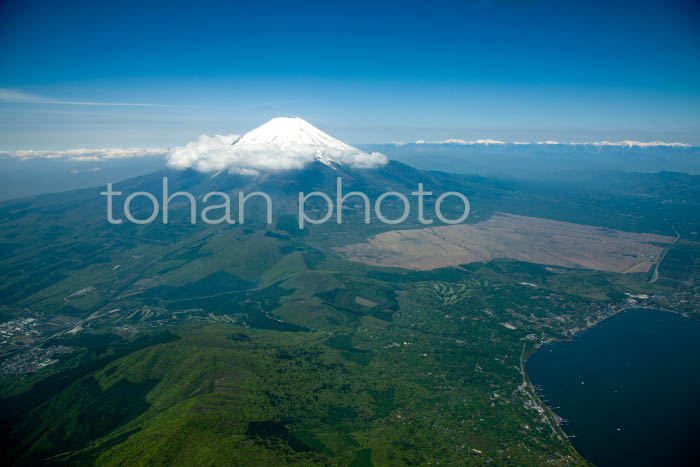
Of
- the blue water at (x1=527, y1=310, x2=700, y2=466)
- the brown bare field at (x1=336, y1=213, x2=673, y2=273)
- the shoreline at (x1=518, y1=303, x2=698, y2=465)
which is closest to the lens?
the blue water at (x1=527, y1=310, x2=700, y2=466)

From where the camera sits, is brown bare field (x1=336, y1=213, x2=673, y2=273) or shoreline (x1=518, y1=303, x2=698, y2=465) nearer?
shoreline (x1=518, y1=303, x2=698, y2=465)

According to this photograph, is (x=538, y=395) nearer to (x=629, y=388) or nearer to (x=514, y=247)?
(x=629, y=388)

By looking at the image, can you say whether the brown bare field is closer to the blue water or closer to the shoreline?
the shoreline

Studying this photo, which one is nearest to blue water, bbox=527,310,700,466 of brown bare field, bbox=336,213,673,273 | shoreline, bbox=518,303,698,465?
shoreline, bbox=518,303,698,465

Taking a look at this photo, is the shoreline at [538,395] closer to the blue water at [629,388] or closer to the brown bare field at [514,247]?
the blue water at [629,388]

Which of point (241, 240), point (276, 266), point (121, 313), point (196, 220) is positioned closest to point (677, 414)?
point (276, 266)

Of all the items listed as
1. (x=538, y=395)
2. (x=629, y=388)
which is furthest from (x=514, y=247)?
(x=538, y=395)

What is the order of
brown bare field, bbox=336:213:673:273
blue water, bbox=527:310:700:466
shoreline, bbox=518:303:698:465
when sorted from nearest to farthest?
blue water, bbox=527:310:700:466, shoreline, bbox=518:303:698:465, brown bare field, bbox=336:213:673:273

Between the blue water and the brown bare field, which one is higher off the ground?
the brown bare field
